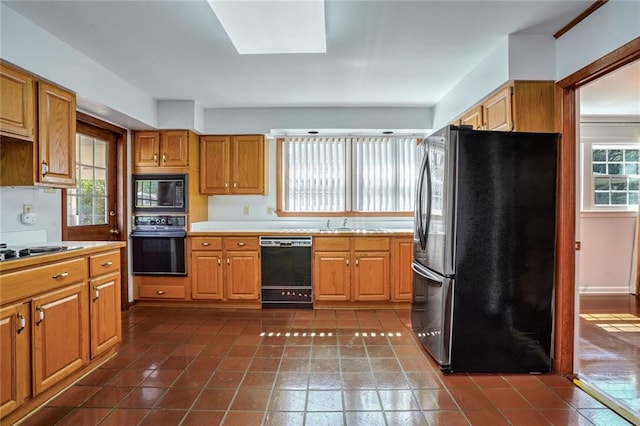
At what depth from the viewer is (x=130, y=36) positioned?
246 centimetres

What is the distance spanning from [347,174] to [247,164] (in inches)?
51.7

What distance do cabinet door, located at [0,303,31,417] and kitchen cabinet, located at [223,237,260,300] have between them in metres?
2.18

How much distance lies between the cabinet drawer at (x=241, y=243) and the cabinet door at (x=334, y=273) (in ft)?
2.45

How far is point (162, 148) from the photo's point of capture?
4051mm

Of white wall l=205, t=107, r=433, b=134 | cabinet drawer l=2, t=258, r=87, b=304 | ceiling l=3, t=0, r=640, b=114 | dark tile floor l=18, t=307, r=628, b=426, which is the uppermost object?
ceiling l=3, t=0, r=640, b=114

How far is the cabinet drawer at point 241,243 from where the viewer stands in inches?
158

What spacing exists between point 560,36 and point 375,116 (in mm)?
2092

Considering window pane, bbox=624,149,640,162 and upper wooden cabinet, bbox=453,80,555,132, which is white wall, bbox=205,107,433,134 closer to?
upper wooden cabinet, bbox=453,80,555,132

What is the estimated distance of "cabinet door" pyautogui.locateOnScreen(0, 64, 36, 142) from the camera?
2096mm

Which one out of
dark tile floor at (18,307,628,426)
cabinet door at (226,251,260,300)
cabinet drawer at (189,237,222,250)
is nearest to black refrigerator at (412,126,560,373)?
dark tile floor at (18,307,628,426)

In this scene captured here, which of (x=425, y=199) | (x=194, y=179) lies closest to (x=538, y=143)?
(x=425, y=199)

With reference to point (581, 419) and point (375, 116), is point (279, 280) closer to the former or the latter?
point (375, 116)

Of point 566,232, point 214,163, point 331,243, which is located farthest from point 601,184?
point 214,163

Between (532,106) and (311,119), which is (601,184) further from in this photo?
(311,119)
